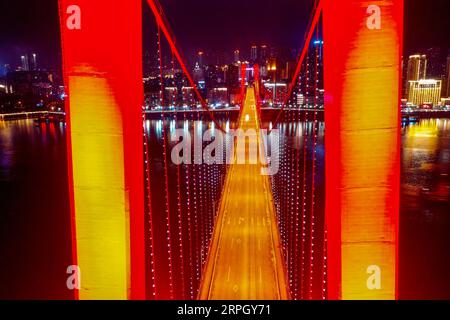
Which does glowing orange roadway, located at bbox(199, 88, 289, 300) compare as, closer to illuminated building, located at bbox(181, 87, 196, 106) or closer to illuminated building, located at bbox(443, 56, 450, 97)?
illuminated building, located at bbox(181, 87, 196, 106)

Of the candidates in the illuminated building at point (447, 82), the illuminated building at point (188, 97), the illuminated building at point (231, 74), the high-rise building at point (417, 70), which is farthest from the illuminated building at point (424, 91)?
the illuminated building at point (188, 97)

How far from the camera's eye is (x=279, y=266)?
8.62 metres

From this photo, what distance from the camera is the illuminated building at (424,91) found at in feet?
220

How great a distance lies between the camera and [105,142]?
1.76m

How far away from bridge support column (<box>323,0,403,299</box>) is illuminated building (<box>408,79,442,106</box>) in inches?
2793

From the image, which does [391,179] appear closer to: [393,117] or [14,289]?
[393,117]

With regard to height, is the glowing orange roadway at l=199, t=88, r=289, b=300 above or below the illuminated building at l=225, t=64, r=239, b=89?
below

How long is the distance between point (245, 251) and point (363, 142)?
7985 mm

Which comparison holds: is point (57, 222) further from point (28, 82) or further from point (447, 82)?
point (447, 82)

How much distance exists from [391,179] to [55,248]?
53.4 ft

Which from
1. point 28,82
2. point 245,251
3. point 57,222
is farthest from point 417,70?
point 245,251

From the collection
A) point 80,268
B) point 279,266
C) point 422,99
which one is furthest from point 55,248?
point 422,99

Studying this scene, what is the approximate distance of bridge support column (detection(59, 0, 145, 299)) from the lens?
1686 millimetres

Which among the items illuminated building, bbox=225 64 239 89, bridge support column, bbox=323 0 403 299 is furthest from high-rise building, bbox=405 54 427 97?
bridge support column, bbox=323 0 403 299
